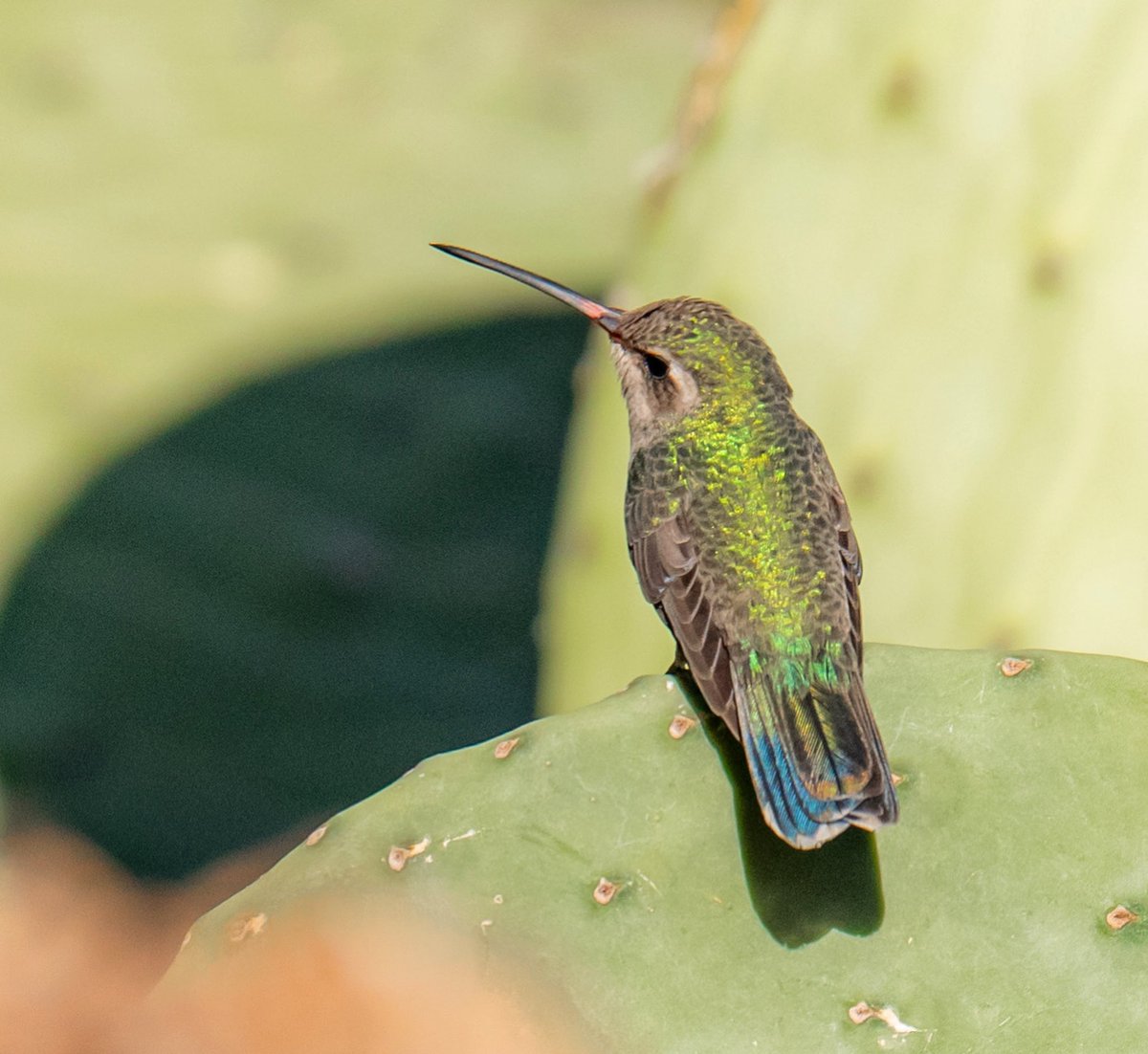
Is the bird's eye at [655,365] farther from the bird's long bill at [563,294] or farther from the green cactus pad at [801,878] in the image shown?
the green cactus pad at [801,878]

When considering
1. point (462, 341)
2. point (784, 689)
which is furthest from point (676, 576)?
point (462, 341)

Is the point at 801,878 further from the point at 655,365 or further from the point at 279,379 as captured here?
the point at 279,379

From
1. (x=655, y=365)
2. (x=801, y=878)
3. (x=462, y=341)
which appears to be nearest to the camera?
(x=801, y=878)

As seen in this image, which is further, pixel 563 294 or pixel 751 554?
pixel 563 294

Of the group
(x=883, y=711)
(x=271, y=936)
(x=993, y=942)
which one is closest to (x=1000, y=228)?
(x=883, y=711)

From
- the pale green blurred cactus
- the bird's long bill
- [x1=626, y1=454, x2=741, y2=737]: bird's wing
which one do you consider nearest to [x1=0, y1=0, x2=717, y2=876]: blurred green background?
the pale green blurred cactus

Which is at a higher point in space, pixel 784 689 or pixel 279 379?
pixel 784 689

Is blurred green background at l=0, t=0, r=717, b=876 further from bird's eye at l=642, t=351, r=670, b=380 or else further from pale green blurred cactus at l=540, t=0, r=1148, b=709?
bird's eye at l=642, t=351, r=670, b=380
